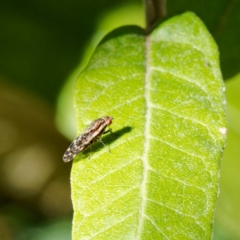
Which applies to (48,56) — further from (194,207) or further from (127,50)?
(194,207)

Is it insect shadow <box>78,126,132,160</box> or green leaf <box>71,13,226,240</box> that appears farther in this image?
insect shadow <box>78,126,132,160</box>

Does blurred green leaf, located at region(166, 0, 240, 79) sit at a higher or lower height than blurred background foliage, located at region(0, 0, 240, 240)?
higher

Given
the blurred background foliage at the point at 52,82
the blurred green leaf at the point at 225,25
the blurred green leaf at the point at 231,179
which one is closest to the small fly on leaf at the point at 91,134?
the blurred green leaf at the point at 225,25

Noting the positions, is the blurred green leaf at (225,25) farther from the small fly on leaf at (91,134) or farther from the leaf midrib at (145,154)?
the small fly on leaf at (91,134)

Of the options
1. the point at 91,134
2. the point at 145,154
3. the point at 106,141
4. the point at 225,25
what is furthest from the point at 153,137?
the point at 225,25

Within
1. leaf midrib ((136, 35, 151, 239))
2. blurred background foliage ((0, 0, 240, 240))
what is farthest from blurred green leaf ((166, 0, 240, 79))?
blurred background foliage ((0, 0, 240, 240))

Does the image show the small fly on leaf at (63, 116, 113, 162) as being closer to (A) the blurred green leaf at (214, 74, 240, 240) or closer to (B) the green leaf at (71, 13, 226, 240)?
(B) the green leaf at (71, 13, 226, 240)
